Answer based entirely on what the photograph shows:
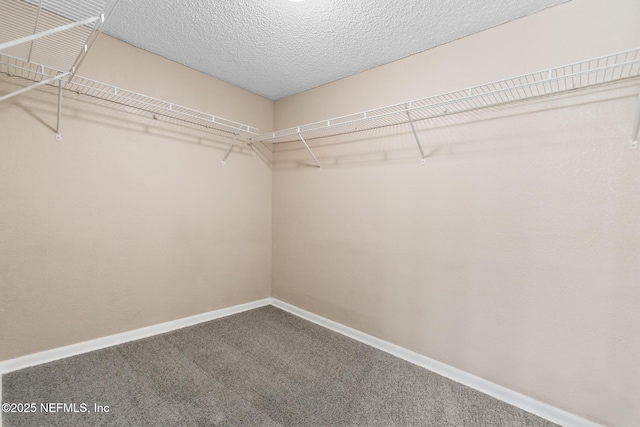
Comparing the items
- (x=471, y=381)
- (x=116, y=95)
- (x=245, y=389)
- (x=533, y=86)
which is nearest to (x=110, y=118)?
(x=116, y=95)

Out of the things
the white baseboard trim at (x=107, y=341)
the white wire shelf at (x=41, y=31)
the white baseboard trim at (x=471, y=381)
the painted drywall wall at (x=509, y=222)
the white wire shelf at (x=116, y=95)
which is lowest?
the white baseboard trim at (x=471, y=381)

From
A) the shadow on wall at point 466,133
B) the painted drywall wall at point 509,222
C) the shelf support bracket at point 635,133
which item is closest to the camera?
the shelf support bracket at point 635,133

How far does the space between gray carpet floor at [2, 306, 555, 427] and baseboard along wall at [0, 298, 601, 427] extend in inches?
2.1

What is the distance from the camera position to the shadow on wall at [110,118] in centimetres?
179

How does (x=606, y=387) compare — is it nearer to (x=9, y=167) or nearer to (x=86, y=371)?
(x=86, y=371)

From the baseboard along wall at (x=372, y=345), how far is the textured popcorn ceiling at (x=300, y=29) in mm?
2188

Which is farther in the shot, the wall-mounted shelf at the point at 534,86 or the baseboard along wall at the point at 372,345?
the baseboard along wall at the point at 372,345

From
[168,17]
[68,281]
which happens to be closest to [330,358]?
[68,281]

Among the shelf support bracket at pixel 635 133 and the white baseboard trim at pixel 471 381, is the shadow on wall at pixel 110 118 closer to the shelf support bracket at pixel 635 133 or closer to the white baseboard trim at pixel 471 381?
the white baseboard trim at pixel 471 381

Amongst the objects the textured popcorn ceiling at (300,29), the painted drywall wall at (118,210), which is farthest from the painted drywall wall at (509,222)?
the painted drywall wall at (118,210)

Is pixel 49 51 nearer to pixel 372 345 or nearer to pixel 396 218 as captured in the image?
pixel 396 218

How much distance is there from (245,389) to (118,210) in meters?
1.56

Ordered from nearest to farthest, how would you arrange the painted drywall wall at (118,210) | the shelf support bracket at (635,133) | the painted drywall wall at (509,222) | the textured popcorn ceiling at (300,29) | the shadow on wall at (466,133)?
the shelf support bracket at (635,133) < the painted drywall wall at (509,222) < the shadow on wall at (466,133) < the textured popcorn ceiling at (300,29) < the painted drywall wall at (118,210)

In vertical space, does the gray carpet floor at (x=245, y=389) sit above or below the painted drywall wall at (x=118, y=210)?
below
